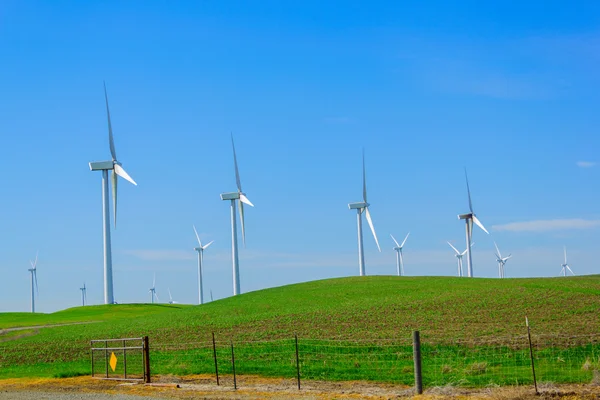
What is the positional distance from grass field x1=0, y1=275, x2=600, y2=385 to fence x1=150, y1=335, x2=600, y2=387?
0.06m

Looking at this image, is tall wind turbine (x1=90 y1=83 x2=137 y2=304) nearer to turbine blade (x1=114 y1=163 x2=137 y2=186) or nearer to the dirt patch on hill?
turbine blade (x1=114 y1=163 x2=137 y2=186)

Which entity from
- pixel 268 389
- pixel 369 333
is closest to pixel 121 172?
pixel 369 333

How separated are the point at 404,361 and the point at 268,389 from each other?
7.50 metres

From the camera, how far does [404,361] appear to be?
97.3 ft

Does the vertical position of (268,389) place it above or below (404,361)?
below

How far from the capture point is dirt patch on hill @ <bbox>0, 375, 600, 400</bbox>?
1912 cm

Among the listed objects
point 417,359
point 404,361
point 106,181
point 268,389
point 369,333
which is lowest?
point 268,389

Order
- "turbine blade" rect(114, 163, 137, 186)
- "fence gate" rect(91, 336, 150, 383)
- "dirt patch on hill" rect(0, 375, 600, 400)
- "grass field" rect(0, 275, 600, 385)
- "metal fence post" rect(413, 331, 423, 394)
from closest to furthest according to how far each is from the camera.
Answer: "dirt patch on hill" rect(0, 375, 600, 400) → "metal fence post" rect(413, 331, 423, 394) → "grass field" rect(0, 275, 600, 385) → "fence gate" rect(91, 336, 150, 383) → "turbine blade" rect(114, 163, 137, 186)

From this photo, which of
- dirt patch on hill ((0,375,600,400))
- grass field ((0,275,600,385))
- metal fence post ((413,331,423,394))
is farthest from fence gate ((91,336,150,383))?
metal fence post ((413,331,423,394))

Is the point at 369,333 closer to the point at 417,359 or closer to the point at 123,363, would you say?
the point at 123,363

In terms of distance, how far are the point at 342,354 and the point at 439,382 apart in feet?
34.3

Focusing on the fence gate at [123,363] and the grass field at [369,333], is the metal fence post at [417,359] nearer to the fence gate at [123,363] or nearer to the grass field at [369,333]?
the grass field at [369,333]

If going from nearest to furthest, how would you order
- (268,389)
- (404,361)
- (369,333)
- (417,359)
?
(417,359)
(268,389)
(404,361)
(369,333)

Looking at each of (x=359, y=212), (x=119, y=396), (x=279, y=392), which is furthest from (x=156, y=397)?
(x=359, y=212)
